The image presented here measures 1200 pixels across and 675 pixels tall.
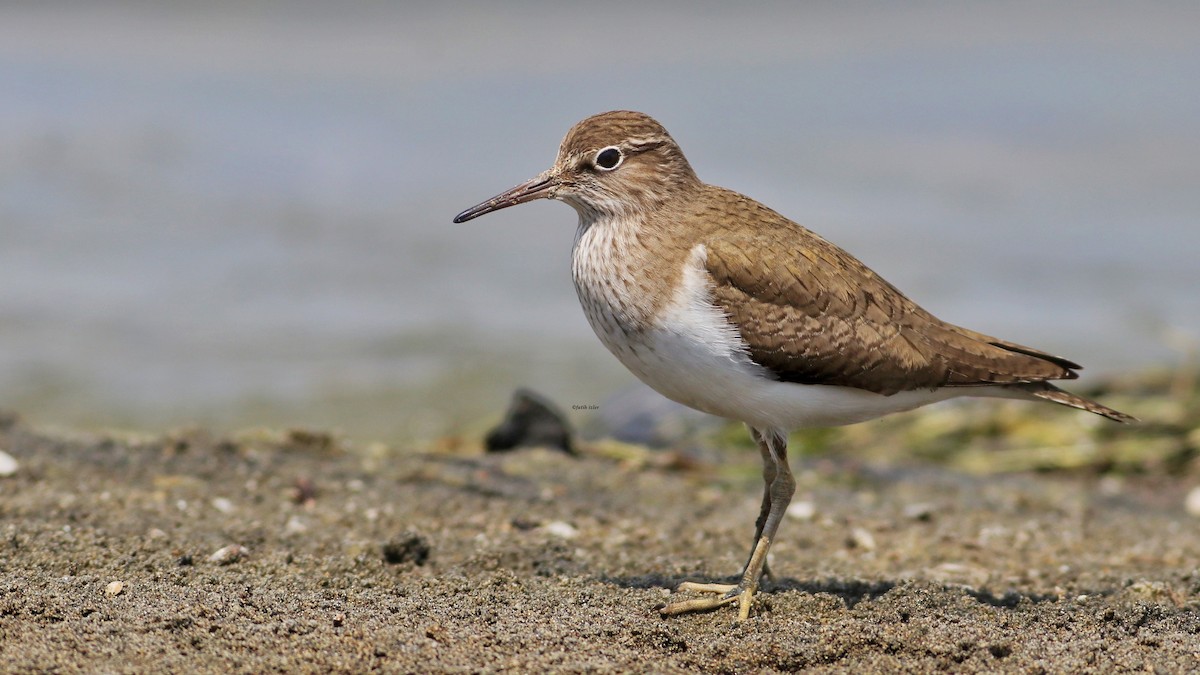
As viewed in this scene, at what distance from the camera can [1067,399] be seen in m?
5.98

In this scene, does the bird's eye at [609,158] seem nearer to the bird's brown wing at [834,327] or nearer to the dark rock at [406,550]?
the bird's brown wing at [834,327]

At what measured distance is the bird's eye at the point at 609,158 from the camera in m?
6.14

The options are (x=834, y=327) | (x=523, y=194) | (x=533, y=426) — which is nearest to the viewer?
(x=834, y=327)

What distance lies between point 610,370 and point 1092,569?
701cm

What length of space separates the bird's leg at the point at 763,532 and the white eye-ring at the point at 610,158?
1455 millimetres

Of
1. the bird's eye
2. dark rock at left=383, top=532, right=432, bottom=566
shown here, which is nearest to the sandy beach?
dark rock at left=383, top=532, right=432, bottom=566

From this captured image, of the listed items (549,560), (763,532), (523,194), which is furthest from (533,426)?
(763,532)

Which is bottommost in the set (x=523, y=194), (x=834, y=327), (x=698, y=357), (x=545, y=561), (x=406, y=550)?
(x=406, y=550)

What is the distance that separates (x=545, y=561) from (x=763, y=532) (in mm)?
1070

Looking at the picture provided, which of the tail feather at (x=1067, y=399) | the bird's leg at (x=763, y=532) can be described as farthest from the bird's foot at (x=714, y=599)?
the tail feather at (x=1067, y=399)

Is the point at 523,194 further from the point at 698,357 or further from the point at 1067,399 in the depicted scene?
the point at 1067,399

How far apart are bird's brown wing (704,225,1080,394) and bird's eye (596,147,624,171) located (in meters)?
0.71

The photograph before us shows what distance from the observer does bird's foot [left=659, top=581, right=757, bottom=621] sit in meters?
5.13

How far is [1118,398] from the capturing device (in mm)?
10047
